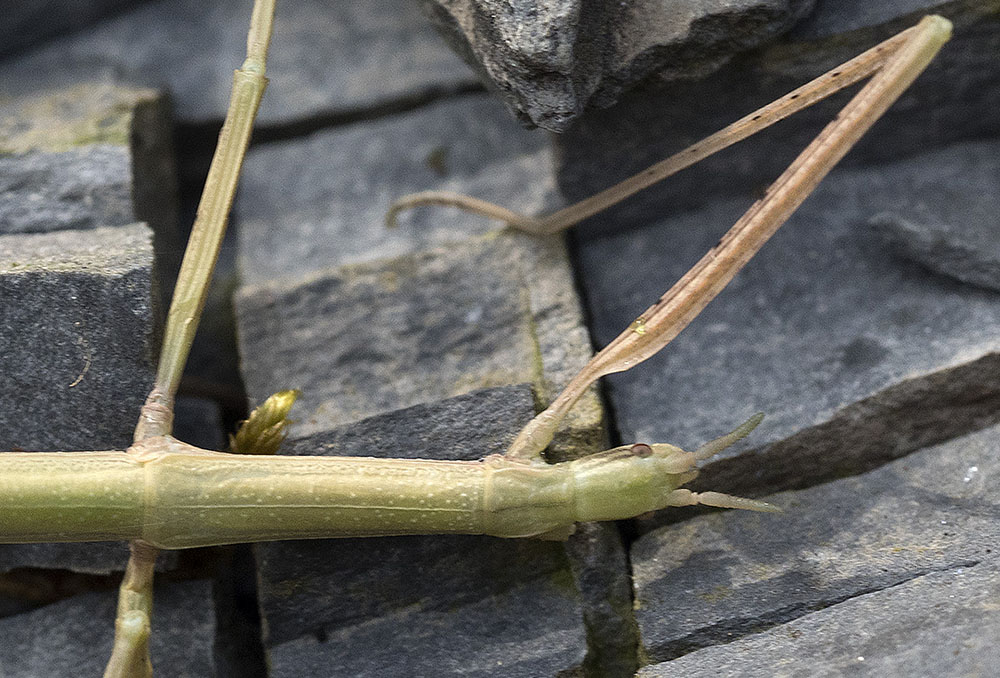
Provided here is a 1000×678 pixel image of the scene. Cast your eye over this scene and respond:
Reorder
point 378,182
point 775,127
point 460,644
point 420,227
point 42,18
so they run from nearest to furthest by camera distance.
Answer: point 460,644, point 775,127, point 420,227, point 378,182, point 42,18

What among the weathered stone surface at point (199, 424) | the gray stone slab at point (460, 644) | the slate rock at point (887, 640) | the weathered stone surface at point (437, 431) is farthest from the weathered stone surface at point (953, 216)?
the weathered stone surface at point (199, 424)

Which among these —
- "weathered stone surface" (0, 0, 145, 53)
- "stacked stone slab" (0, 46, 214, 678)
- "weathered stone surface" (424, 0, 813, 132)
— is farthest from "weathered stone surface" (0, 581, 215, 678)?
"weathered stone surface" (0, 0, 145, 53)

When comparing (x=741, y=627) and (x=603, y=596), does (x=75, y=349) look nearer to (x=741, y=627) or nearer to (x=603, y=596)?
(x=603, y=596)

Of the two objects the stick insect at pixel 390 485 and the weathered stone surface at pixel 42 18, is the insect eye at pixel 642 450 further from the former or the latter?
the weathered stone surface at pixel 42 18

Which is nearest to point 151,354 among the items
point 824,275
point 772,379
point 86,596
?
point 86,596

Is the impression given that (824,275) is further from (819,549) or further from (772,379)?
(819,549)

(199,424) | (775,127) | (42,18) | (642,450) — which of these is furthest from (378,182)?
(642,450)
